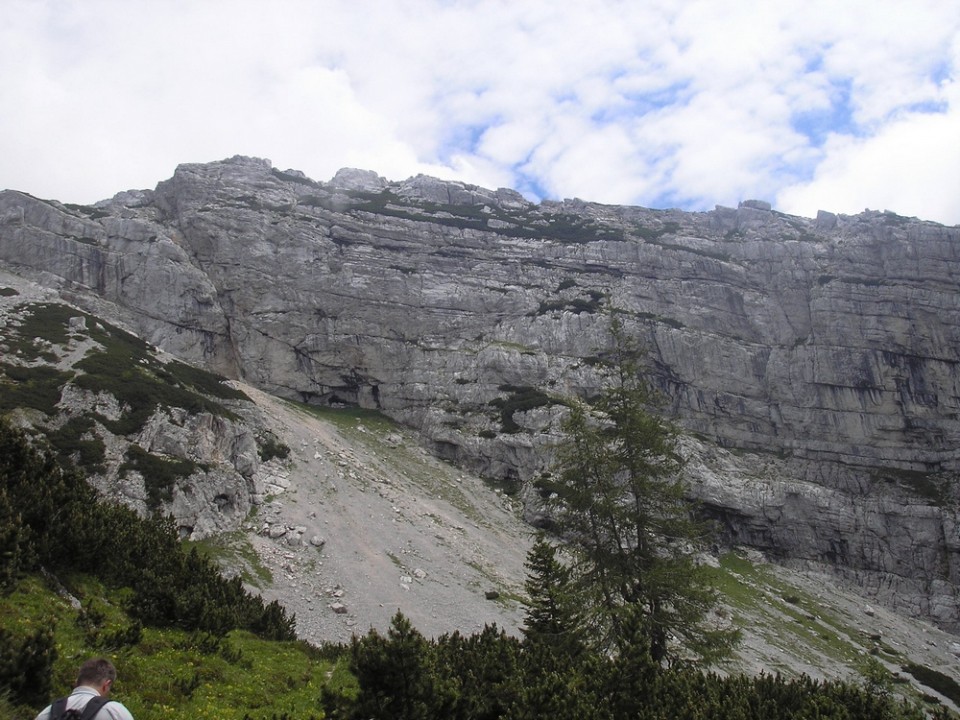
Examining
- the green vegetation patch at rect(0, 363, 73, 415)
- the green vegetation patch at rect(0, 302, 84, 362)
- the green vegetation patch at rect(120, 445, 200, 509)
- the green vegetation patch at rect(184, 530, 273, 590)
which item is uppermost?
the green vegetation patch at rect(0, 302, 84, 362)

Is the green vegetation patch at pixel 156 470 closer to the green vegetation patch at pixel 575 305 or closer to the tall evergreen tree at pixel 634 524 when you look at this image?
the tall evergreen tree at pixel 634 524

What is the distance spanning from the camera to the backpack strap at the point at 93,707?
442 centimetres

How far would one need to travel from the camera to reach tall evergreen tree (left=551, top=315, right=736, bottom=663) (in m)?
17.2

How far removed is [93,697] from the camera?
4586 mm

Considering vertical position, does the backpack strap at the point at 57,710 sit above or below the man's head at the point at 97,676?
below

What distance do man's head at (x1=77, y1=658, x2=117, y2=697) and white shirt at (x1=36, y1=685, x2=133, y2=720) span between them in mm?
66

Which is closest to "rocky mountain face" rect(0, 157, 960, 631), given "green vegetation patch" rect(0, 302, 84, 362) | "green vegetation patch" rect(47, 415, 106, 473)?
"green vegetation patch" rect(0, 302, 84, 362)

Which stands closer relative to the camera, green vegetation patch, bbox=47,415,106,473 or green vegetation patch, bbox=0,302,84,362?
green vegetation patch, bbox=47,415,106,473

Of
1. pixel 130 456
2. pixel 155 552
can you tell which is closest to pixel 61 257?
pixel 130 456

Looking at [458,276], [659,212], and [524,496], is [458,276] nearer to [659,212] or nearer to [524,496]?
[524,496]

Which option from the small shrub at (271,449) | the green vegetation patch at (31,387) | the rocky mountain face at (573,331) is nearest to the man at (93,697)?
the green vegetation patch at (31,387)

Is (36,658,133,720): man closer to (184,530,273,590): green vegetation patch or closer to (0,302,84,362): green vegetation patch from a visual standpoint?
(184,530,273,590): green vegetation patch

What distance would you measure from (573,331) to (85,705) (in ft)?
241

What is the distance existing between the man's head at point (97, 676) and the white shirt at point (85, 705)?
66 mm
